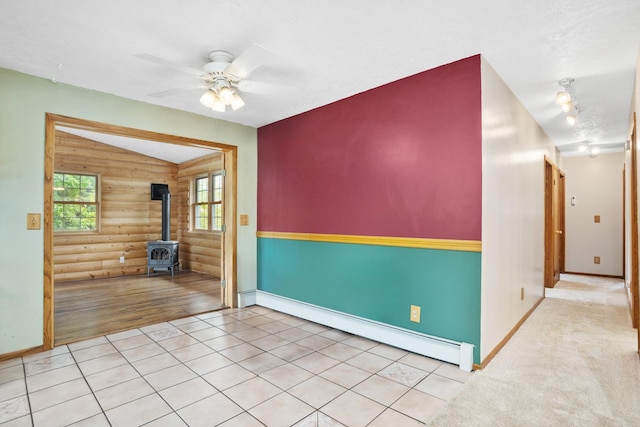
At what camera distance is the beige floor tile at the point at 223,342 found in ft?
9.66

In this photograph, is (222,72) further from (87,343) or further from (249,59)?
(87,343)

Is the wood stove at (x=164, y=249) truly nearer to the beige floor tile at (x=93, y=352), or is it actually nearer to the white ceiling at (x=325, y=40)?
the beige floor tile at (x=93, y=352)

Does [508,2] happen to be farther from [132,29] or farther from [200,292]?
[200,292]

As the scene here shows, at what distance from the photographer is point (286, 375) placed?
7.96ft

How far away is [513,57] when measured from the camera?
2.53 m

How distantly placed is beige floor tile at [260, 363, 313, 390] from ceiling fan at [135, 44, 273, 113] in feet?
6.76

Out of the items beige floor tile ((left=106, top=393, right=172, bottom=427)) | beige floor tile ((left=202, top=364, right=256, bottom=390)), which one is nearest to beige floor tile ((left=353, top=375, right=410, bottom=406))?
beige floor tile ((left=202, top=364, right=256, bottom=390))

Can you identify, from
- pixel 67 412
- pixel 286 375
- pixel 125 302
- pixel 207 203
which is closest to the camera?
pixel 67 412

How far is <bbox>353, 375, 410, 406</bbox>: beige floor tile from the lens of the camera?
2.12 m

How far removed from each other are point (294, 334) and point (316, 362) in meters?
0.67

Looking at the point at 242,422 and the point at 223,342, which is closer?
the point at 242,422

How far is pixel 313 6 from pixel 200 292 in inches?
170

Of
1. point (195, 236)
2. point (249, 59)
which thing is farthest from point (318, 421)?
point (195, 236)

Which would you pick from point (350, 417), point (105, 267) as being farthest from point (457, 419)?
point (105, 267)
